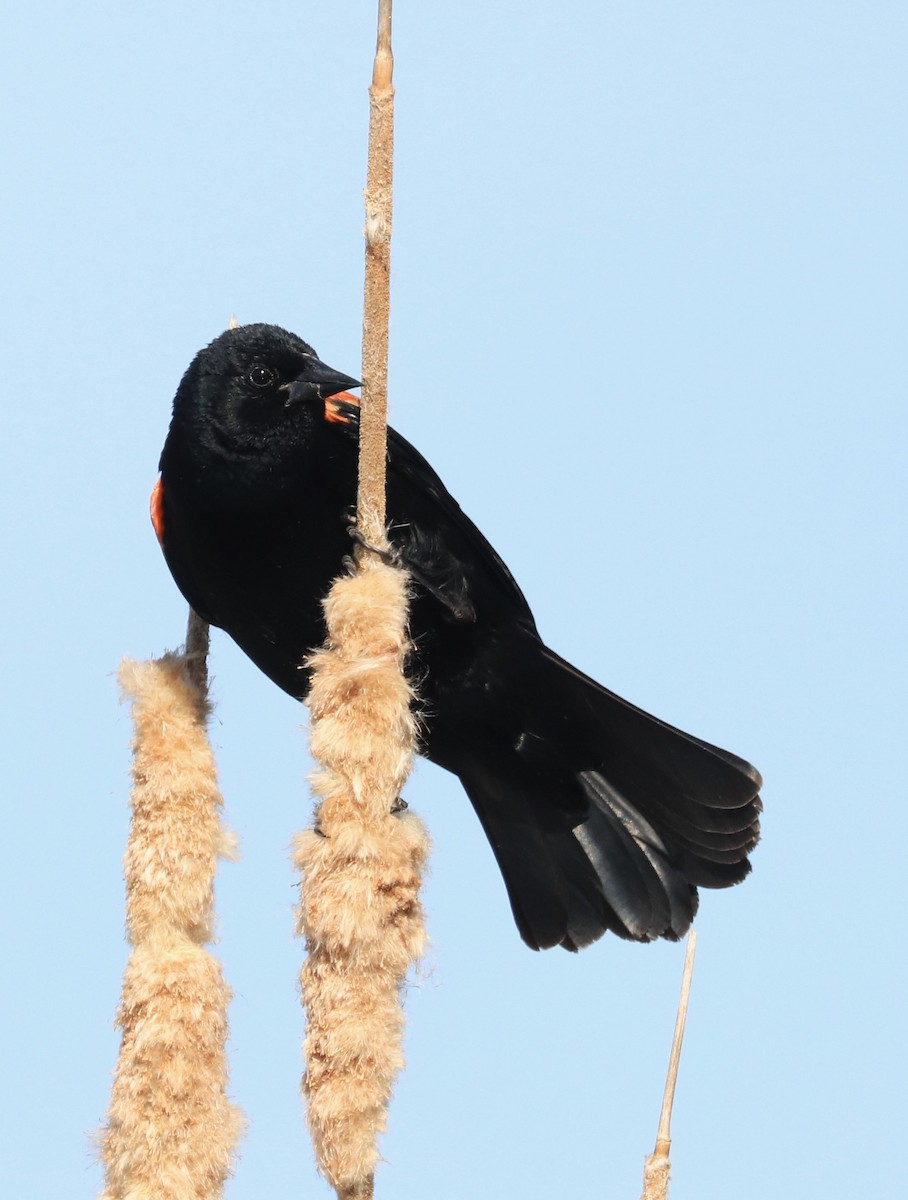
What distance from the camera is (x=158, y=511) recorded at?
396cm

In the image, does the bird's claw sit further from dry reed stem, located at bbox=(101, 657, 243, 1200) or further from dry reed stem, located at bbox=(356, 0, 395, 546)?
dry reed stem, located at bbox=(101, 657, 243, 1200)

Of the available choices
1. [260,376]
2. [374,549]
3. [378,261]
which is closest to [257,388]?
[260,376]

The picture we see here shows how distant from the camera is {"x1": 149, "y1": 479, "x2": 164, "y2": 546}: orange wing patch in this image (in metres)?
3.93

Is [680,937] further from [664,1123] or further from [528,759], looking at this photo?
[664,1123]

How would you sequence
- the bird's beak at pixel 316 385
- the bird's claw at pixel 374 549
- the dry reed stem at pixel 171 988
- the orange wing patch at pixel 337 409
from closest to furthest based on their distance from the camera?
the dry reed stem at pixel 171 988
the bird's claw at pixel 374 549
the bird's beak at pixel 316 385
the orange wing patch at pixel 337 409

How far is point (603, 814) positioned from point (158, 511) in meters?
1.27

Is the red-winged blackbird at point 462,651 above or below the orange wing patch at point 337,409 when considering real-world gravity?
below

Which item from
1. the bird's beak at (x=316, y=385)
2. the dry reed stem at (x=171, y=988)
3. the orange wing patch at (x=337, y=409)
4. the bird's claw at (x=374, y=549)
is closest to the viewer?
Answer: the dry reed stem at (x=171, y=988)

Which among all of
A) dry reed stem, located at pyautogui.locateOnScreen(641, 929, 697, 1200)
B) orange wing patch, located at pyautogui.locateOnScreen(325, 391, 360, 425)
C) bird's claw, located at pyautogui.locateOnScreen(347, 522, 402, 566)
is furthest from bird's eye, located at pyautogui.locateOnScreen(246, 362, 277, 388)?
dry reed stem, located at pyautogui.locateOnScreen(641, 929, 697, 1200)

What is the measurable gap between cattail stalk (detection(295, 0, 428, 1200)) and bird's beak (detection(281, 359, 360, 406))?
1.01 m

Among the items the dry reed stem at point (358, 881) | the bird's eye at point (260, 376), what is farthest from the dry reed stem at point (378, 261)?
the bird's eye at point (260, 376)

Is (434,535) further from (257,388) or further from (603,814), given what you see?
(603,814)

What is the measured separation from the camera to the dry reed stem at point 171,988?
2471 millimetres

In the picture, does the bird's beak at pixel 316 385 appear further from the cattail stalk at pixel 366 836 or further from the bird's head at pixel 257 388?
the cattail stalk at pixel 366 836
